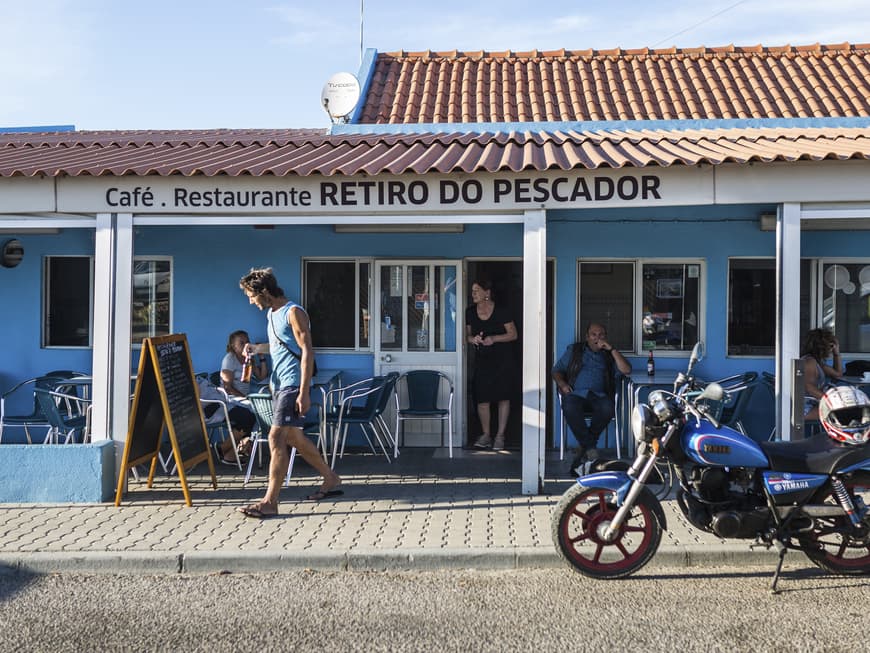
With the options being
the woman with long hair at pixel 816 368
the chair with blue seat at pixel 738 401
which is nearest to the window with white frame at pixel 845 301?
the woman with long hair at pixel 816 368

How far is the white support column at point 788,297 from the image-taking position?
670cm

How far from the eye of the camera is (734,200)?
674 centimetres

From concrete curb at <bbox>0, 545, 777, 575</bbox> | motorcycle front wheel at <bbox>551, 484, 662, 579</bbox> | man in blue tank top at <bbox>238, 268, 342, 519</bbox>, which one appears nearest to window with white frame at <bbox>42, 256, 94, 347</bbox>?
man in blue tank top at <bbox>238, 268, 342, 519</bbox>

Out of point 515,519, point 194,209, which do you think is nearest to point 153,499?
point 194,209

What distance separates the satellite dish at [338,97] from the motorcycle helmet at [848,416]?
7.78 m

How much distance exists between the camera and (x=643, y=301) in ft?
29.8

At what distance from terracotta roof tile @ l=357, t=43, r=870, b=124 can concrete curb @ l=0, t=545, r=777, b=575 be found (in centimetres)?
726

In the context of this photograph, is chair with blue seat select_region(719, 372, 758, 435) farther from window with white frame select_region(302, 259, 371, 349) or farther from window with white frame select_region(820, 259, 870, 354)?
window with white frame select_region(302, 259, 371, 349)

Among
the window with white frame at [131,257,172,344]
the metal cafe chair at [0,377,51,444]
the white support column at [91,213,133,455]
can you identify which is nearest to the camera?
the white support column at [91,213,133,455]

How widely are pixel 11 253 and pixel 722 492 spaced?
25.8ft

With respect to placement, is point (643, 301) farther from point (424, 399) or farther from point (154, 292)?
point (154, 292)

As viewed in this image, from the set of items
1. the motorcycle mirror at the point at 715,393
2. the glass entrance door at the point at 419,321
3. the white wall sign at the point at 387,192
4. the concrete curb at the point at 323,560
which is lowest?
the concrete curb at the point at 323,560

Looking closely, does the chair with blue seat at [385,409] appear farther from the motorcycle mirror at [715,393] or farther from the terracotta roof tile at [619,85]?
the terracotta roof tile at [619,85]

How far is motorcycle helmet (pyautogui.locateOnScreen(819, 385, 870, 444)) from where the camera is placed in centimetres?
492
